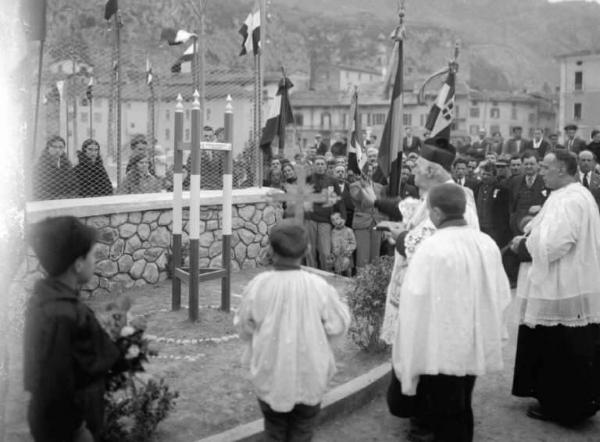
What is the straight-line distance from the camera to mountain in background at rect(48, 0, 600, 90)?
122000 millimetres

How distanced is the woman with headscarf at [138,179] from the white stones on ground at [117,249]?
1.02m

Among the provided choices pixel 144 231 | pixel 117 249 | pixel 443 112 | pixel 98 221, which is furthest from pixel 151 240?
pixel 443 112

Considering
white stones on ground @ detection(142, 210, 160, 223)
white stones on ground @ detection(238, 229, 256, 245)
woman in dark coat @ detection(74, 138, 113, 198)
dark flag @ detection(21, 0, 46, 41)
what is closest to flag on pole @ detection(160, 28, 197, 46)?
woman in dark coat @ detection(74, 138, 113, 198)

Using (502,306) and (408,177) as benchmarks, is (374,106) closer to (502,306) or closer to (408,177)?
(408,177)

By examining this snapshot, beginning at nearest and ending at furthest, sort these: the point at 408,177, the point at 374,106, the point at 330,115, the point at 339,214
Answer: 1. the point at 339,214
2. the point at 408,177
3. the point at 374,106
4. the point at 330,115

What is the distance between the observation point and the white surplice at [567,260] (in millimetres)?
5355

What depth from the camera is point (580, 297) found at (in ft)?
17.9

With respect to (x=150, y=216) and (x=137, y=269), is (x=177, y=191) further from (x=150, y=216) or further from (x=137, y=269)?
(x=137, y=269)

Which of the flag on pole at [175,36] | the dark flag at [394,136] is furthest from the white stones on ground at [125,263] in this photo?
the flag on pole at [175,36]

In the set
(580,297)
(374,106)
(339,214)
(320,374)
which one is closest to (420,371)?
(320,374)

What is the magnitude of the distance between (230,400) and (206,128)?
24.8 ft

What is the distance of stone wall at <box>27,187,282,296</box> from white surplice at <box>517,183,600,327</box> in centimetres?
508

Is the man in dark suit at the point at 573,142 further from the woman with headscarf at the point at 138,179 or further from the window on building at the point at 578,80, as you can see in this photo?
the window on building at the point at 578,80

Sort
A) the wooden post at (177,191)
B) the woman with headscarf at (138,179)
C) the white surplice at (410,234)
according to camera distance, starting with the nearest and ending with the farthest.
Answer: the white surplice at (410,234)
the wooden post at (177,191)
the woman with headscarf at (138,179)
